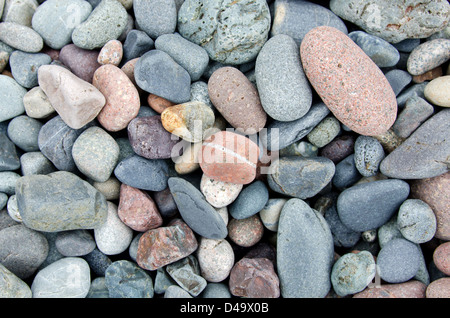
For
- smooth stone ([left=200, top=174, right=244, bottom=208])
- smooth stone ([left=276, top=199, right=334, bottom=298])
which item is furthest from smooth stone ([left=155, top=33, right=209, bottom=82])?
smooth stone ([left=276, top=199, right=334, bottom=298])

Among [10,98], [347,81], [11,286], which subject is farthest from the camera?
[10,98]

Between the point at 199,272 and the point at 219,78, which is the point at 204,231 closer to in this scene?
the point at 199,272

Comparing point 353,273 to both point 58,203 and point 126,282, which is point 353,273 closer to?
point 126,282

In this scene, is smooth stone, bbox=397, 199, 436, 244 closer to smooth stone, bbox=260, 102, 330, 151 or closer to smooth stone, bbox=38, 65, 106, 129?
smooth stone, bbox=260, 102, 330, 151

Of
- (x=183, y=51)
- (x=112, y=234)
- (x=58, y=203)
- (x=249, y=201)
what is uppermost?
(x=183, y=51)

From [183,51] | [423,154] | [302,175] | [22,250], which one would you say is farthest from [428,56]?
[22,250]

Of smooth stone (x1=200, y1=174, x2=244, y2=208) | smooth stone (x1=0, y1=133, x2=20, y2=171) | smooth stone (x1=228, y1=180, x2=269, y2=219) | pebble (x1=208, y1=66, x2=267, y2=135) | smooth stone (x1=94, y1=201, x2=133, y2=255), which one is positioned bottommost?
smooth stone (x1=94, y1=201, x2=133, y2=255)
